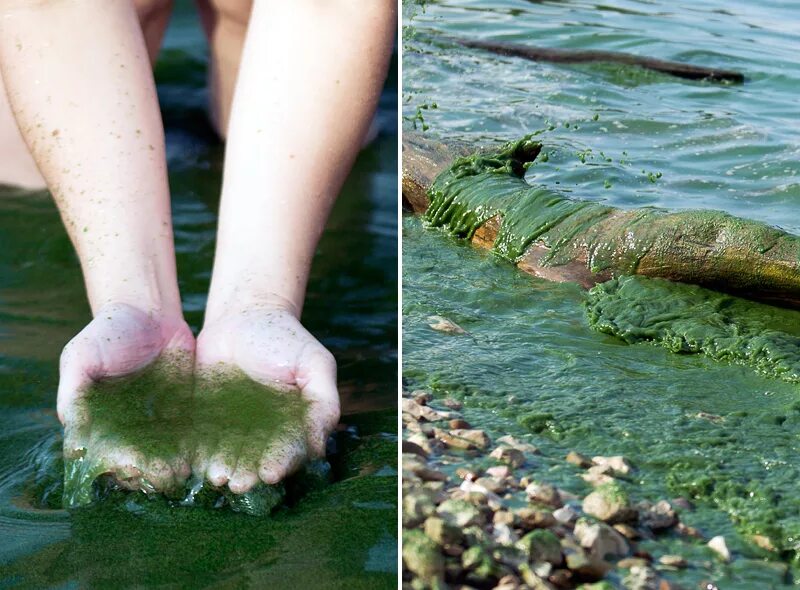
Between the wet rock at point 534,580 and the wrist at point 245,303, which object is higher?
the wrist at point 245,303

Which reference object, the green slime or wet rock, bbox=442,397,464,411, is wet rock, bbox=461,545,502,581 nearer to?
wet rock, bbox=442,397,464,411

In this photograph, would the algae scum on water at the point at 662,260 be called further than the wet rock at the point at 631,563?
Yes

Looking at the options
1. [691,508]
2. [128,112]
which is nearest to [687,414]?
[691,508]

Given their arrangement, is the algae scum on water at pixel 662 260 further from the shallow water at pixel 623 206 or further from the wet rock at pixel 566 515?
the wet rock at pixel 566 515

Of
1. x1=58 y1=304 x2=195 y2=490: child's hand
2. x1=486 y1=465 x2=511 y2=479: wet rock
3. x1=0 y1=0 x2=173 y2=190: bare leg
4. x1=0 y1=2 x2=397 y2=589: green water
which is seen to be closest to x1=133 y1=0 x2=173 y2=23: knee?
x1=0 y1=0 x2=173 y2=190: bare leg

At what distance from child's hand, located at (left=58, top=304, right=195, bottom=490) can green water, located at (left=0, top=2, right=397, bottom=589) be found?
79 mm

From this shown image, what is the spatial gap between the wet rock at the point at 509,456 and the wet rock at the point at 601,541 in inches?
11.5

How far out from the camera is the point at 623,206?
157 inches

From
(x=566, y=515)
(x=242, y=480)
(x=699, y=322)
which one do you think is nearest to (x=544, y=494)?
(x=566, y=515)

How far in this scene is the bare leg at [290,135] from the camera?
2.53 metres

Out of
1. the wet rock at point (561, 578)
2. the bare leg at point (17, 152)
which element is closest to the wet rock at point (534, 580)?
the wet rock at point (561, 578)

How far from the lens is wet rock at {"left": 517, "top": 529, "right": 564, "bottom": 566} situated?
74.6 inches

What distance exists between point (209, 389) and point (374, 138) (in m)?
2.21

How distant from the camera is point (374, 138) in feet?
14.3
